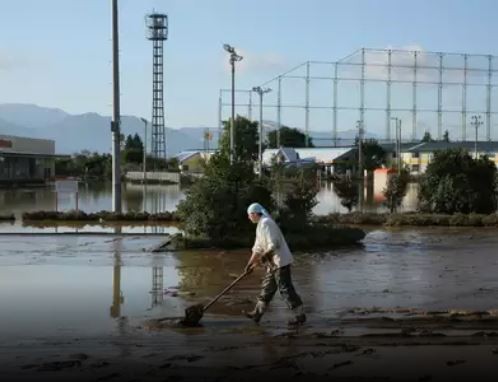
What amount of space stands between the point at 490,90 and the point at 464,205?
8904 cm

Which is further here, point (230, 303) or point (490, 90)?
point (490, 90)

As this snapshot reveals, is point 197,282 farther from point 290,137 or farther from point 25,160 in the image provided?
point 290,137

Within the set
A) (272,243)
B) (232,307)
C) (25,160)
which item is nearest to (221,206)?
(232,307)

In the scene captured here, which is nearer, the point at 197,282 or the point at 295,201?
the point at 197,282

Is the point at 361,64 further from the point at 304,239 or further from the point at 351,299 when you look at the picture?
the point at 351,299

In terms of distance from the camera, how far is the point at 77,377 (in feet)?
24.1

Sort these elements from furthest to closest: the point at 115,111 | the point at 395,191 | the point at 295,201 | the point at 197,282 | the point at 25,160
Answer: the point at 25,160, the point at 395,191, the point at 115,111, the point at 295,201, the point at 197,282

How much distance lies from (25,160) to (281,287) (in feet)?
247

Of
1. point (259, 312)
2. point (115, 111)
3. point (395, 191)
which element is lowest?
point (259, 312)

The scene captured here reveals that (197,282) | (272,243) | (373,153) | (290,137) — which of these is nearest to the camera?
(272,243)

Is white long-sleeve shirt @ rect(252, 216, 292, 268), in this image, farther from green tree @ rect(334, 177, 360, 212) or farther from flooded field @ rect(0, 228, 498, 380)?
green tree @ rect(334, 177, 360, 212)

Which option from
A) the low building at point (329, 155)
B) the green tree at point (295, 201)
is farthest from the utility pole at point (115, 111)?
the low building at point (329, 155)

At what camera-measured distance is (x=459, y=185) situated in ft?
93.1

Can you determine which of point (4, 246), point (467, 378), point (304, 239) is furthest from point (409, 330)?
point (4, 246)
